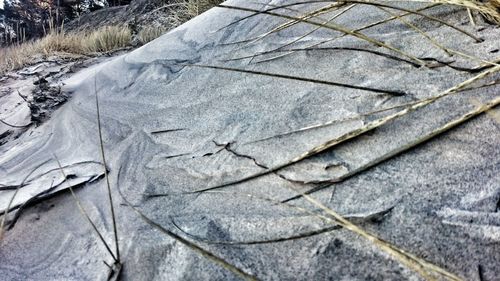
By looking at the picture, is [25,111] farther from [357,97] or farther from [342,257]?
[342,257]

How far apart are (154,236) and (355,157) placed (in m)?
0.37

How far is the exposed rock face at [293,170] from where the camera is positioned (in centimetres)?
53

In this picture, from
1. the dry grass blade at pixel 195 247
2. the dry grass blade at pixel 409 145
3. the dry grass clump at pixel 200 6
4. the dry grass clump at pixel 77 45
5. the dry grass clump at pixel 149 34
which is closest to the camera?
the dry grass blade at pixel 195 247

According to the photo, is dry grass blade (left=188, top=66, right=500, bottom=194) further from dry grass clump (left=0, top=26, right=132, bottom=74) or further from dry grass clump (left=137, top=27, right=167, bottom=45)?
dry grass clump (left=0, top=26, right=132, bottom=74)

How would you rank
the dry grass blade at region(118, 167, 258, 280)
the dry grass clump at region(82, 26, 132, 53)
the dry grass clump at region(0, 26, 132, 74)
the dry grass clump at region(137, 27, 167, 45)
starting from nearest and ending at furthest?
the dry grass blade at region(118, 167, 258, 280) → the dry grass clump at region(137, 27, 167, 45) → the dry grass clump at region(0, 26, 132, 74) → the dry grass clump at region(82, 26, 132, 53)

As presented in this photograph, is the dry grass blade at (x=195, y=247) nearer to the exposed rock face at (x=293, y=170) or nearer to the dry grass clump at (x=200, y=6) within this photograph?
the exposed rock face at (x=293, y=170)

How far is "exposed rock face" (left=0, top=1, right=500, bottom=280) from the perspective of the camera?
0.53 m

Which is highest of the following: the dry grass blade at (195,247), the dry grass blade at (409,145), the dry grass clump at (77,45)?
the dry grass blade at (409,145)

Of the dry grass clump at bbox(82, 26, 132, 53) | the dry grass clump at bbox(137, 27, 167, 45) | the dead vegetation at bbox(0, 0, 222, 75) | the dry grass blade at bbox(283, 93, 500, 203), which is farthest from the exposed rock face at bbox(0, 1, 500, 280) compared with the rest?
the dry grass clump at bbox(82, 26, 132, 53)

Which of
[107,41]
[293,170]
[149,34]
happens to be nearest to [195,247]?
[293,170]

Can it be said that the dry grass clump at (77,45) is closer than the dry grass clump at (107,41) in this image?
Yes

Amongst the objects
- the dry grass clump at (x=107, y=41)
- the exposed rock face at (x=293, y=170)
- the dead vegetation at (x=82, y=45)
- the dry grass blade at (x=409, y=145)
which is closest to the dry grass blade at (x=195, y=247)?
the exposed rock face at (x=293, y=170)

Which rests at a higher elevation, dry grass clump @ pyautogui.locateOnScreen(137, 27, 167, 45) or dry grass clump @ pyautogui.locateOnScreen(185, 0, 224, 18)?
dry grass clump @ pyautogui.locateOnScreen(185, 0, 224, 18)

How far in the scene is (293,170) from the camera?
0.70 m
